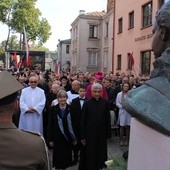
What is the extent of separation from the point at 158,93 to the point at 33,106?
17.5 feet

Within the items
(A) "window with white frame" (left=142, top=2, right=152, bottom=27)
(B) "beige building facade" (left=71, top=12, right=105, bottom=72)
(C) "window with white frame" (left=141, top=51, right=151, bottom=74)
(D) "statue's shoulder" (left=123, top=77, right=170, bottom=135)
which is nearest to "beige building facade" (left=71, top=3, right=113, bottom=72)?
(B) "beige building facade" (left=71, top=12, right=105, bottom=72)

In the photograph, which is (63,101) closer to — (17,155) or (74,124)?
(74,124)

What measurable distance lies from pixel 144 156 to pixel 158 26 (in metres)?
0.87

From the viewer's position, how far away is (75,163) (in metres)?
6.76

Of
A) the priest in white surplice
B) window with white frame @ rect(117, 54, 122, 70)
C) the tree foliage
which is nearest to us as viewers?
the priest in white surplice

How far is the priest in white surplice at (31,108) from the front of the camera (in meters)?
7.36

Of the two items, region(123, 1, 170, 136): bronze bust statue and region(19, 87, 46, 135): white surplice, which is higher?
region(123, 1, 170, 136): bronze bust statue

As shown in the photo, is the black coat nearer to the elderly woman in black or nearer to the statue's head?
the elderly woman in black

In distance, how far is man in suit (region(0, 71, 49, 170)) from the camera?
2.16 m

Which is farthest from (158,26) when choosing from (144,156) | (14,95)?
(14,95)

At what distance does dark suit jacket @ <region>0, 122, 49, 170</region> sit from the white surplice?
5120 millimetres

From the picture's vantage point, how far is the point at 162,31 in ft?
8.11

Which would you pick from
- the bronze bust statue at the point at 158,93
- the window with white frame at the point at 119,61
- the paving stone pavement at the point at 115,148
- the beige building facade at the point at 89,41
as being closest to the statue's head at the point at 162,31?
the bronze bust statue at the point at 158,93

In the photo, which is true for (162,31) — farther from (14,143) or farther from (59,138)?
(59,138)
